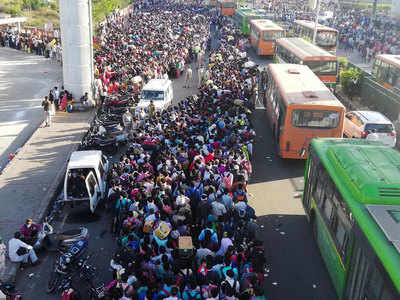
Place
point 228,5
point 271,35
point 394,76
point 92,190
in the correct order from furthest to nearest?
point 228,5, point 271,35, point 394,76, point 92,190

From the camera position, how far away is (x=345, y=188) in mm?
8992

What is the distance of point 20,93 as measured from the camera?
83.9ft

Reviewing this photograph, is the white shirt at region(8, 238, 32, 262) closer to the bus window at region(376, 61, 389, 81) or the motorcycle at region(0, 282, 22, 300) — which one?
the motorcycle at region(0, 282, 22, 300)

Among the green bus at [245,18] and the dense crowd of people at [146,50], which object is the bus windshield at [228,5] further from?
the dense crowd of people at [146,50]

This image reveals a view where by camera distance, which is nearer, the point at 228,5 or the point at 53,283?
the point at 53,283

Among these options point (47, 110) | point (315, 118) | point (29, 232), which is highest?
point (315, 118)

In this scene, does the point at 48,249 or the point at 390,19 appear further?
the point at 390,19

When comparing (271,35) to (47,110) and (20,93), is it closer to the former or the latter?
(20,93)

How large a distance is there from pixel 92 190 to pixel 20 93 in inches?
613

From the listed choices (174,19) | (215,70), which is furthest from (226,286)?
(174,19)

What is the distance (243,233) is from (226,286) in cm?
222

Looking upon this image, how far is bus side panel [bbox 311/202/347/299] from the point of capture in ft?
28.1

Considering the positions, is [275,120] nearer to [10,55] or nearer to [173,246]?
[173,246]

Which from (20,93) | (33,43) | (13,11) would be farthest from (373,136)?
(13,11)
